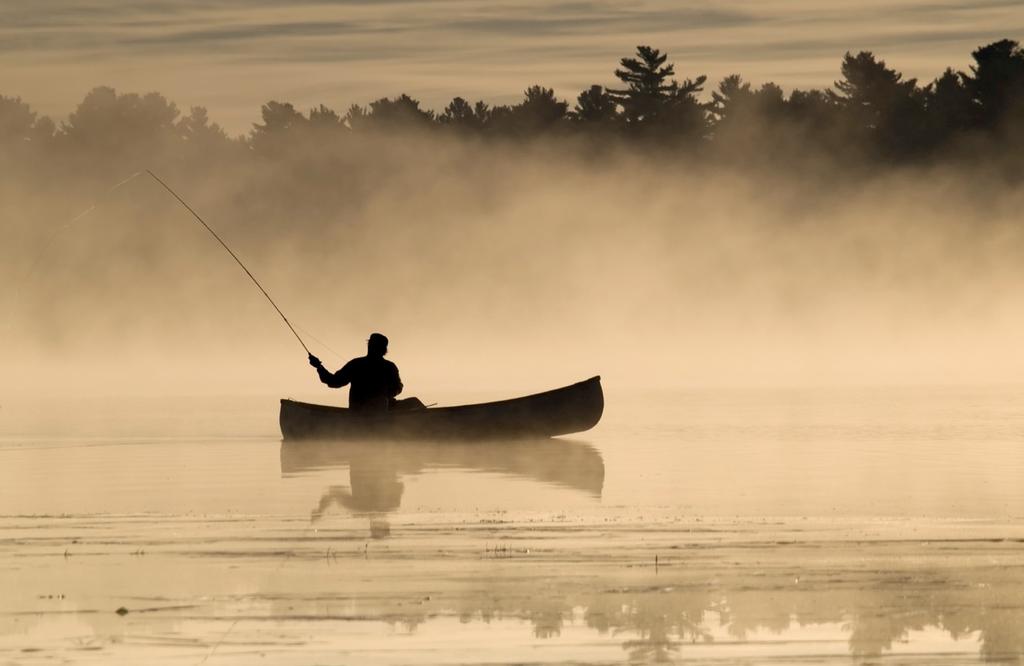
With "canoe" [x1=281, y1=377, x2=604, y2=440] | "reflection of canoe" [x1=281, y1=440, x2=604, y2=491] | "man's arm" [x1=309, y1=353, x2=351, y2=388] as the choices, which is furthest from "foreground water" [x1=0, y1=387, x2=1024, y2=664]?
"man's arm" [x1=309, y1=353, x2=351, y2=388]

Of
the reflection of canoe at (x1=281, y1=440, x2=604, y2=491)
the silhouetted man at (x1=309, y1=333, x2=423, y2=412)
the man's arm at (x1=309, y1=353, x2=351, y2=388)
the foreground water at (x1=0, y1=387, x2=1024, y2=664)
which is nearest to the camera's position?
the foreground water at (x1=0, y1=387, x2=1024, y2=664)

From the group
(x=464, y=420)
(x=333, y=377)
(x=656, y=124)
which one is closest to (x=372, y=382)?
(x=333, y=377)

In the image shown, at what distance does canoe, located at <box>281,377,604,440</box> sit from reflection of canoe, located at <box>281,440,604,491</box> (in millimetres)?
144

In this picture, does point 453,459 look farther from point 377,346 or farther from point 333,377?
point 377,346

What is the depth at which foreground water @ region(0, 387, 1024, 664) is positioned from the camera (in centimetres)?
992

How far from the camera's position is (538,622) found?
10.4 m

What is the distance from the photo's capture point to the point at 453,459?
2394cm

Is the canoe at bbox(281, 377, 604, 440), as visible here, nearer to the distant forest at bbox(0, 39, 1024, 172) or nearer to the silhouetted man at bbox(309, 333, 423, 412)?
the silhouetted man at bbox(309, 333, 423, 412)

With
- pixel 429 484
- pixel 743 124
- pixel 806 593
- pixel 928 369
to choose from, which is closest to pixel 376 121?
pixel 743 124

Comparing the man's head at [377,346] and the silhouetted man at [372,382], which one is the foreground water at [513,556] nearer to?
the silhouetted man at [372,382]

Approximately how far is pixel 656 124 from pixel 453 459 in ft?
300

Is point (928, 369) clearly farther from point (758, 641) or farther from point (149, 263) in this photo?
point (149, 263)

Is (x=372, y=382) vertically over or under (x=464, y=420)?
over

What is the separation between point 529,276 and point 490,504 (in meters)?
117
